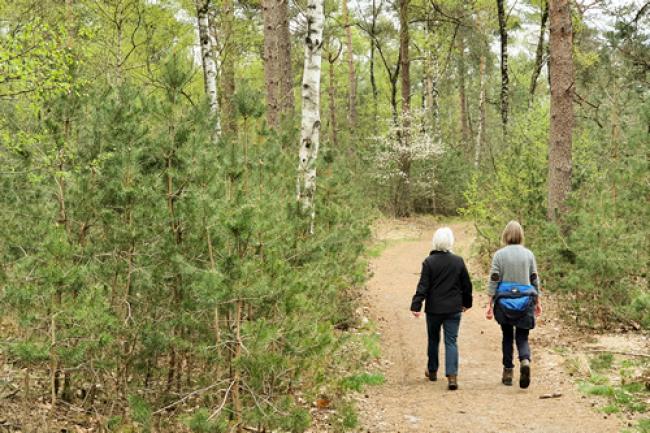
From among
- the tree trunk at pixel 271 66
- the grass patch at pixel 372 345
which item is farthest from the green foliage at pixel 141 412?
the tree trunk at pixel 271 66

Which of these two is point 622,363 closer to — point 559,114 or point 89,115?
point 559,114

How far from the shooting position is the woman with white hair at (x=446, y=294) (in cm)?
621

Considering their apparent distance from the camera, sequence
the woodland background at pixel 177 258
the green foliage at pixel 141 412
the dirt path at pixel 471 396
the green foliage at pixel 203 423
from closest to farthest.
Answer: the green foliage at pixel 203 423, the green foliage at pixel 141 412, the woodland background at pixel 177 258, the dirt path at pixel 471 396

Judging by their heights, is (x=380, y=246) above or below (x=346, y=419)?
above

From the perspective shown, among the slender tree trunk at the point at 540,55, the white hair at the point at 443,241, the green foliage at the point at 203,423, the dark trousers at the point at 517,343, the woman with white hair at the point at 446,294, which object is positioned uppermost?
the slender tree trunk at the point at 540,55

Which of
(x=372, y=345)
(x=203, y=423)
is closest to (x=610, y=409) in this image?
(x=372, y=345)

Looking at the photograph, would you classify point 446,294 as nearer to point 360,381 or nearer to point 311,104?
point 360,381

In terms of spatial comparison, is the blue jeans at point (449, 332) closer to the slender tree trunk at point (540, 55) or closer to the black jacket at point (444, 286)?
the black jacket at point (444, 286)

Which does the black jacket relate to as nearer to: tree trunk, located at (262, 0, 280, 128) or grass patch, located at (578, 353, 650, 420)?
grass patch, located at (578, 353, 650, 420)

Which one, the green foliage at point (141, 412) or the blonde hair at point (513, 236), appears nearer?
the green foliage at point (141, 412)

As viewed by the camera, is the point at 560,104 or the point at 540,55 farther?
the point at 540,55

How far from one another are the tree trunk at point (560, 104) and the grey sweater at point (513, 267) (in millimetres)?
3989

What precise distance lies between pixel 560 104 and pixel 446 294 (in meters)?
5.55

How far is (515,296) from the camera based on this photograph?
20.1ft
